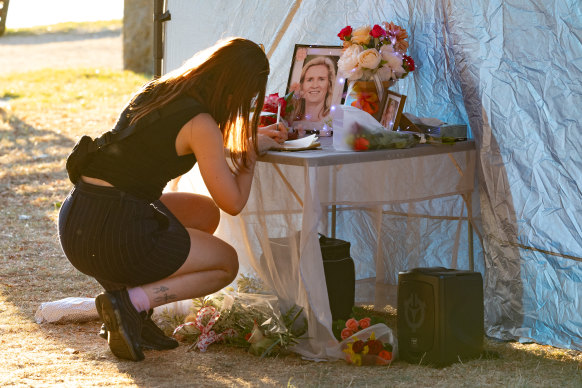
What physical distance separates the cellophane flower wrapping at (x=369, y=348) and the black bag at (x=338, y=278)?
30cm

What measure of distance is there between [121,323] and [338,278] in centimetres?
88

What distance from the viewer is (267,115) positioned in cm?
392

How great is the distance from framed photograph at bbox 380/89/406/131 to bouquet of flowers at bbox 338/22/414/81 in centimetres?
9

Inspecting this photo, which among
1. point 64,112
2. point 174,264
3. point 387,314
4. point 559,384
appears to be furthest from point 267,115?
point 64,112

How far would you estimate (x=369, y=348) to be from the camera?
3451 mm

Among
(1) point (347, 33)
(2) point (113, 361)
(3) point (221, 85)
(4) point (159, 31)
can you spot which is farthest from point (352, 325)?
(4) point (159, 31)

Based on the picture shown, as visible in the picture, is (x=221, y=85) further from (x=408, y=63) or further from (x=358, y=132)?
(x=408, y=63)

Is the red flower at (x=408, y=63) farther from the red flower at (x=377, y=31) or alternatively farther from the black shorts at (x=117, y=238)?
the black shorts at (x=117, y=238)

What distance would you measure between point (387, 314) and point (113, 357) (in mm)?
1301

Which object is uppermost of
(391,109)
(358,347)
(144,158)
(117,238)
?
(391,109)

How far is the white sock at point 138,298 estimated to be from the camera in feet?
11.4

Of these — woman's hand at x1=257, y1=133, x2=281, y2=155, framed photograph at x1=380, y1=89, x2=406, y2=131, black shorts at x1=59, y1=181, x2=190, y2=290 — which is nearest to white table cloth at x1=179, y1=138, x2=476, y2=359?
woman's hand at x1=257, y1=133, x2=281, y2=155

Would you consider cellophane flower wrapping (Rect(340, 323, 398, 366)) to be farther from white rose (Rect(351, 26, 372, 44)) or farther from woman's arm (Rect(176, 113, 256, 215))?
white rose (Rect(351, 26, 372, 44))

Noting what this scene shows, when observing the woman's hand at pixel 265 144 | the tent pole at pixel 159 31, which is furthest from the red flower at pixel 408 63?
the tent pole at pixel 159 31
